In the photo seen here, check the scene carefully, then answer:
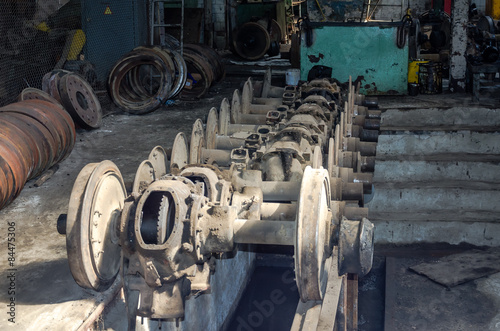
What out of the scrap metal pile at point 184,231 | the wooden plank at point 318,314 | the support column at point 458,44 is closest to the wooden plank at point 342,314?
the wooden plank at point 318,314

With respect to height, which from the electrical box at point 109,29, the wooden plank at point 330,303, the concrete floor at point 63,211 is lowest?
the wooden plank at point 330,303

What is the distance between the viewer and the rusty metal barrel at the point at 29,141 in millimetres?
4637

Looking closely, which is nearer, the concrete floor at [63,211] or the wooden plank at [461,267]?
the concrete floor at [63,211]

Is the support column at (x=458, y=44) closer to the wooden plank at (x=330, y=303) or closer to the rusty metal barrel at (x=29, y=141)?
the wooden plank at (x=330, y=303)

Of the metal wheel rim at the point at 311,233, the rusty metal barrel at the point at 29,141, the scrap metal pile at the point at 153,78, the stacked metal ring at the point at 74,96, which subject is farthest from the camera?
the scrap metal pile at the point at 153,78

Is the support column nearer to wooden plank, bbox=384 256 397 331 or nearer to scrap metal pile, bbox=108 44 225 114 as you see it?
wooden plank, bbox=384 256 397 331

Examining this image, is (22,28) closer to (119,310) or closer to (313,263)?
(119,310)

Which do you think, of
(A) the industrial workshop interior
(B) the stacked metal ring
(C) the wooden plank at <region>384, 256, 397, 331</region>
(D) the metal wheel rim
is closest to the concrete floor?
(A) the industrial workshop interior

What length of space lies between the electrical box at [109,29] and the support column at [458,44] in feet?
15.8

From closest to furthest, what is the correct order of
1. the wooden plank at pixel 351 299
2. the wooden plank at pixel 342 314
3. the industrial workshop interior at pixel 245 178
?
the industrial workshop interior at pixel 245 178 < the wooden plank at pixel 342 314 < the wooden plank at pixel 351 299

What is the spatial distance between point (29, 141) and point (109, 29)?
4.07 m

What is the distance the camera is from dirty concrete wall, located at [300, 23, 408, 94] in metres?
8.45

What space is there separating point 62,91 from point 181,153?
2.36m

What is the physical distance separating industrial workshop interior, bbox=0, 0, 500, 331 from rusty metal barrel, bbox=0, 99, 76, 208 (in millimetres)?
21
